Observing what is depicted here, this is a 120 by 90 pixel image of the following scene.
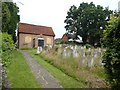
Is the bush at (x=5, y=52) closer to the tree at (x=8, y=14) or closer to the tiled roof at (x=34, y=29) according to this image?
the tree at (x=8, y=14)

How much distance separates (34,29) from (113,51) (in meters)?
49.0

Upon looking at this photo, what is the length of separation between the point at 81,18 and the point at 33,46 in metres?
13.6

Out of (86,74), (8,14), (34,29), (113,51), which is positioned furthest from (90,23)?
(113,51)

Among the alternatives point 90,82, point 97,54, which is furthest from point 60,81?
point 97,54

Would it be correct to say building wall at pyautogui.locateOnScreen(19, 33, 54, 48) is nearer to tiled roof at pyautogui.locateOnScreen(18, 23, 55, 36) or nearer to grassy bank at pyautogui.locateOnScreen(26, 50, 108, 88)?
tiled roof at pyautogui.locateOnScreen(18, 23, 55, 36)

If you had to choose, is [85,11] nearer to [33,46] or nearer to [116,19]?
[33,46]

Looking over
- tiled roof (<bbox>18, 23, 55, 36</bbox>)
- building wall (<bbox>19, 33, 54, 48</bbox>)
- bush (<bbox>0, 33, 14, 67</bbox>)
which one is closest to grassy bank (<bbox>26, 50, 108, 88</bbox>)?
bush (<bbox>0, 33, 14, 67</bbox>)

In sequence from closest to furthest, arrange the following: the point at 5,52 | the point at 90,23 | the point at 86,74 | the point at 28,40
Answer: the point at 86,74 < the point at 5,52 < the point at 28,40 < the point at 90,23

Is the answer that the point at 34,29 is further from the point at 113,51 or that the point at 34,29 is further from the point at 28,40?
the point at 113,51

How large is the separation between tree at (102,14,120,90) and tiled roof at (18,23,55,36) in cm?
4549

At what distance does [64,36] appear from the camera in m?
65.9

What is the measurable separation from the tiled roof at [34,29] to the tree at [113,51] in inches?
1791

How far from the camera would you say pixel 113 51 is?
755 centimetres

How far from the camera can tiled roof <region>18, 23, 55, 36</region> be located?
53.6 metres
